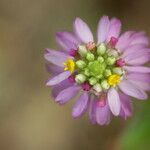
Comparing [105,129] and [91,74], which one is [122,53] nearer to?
[91,74]

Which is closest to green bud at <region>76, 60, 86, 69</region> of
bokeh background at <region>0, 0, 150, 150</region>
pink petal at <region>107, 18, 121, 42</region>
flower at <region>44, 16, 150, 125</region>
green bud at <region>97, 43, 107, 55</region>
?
flower at <region>44, 16, 150, 125</region>

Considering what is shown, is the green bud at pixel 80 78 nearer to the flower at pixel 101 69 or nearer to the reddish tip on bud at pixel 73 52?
the flower at pixel 101 69

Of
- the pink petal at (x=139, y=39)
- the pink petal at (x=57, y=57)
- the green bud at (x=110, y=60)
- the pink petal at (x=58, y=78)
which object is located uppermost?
the pink petal at (x=57, y=57)

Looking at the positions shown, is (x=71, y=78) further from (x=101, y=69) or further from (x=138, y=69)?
(x=138, y=69)

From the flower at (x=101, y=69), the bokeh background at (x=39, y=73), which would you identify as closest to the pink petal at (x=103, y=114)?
the flower at (x=101, y=69)

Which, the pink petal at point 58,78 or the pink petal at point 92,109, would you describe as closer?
the pink petal at point 58,78

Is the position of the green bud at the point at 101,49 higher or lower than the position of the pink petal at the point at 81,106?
higher

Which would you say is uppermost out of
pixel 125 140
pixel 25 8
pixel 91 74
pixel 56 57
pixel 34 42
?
pixel 25 8

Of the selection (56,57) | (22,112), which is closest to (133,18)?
(22,112)
